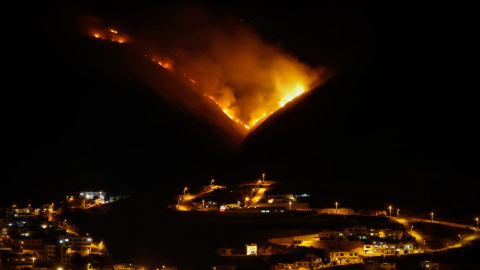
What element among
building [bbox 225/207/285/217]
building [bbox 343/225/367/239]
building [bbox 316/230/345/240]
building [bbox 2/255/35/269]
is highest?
building [bbox 225/207/285/217]

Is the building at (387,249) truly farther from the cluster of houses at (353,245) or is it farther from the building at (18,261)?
the building at (18,261)

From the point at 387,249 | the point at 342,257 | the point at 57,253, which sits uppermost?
the point at 387,249

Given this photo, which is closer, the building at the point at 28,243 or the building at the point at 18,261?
the building at the point at 18,261

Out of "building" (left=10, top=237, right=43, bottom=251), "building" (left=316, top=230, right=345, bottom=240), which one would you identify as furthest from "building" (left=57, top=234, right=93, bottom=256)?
"building" (left=316, top=230, right=345, bottom=240)

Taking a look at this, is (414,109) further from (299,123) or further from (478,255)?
(478,255)

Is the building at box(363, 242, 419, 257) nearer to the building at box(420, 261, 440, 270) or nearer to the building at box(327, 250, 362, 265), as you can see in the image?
the building at box(327, 250, 362, 265)

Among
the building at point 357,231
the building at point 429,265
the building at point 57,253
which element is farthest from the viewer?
the building at point 357,231

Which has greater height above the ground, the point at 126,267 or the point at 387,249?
the point at 387,249

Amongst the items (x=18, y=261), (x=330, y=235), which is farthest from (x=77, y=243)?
(x=330, y=235)

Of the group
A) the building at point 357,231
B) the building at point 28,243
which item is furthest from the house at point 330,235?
the building at point 28,243

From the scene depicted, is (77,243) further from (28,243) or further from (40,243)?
(28,243)
